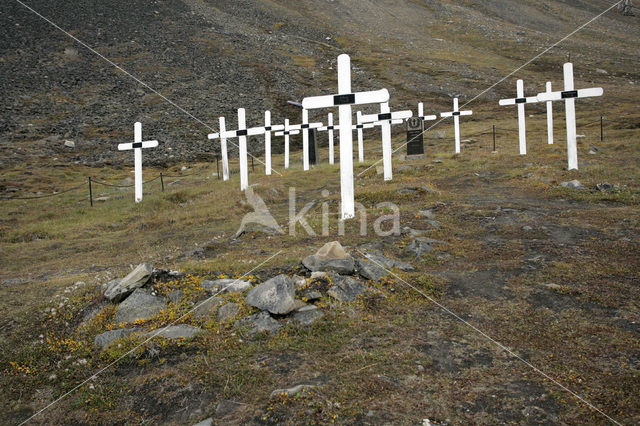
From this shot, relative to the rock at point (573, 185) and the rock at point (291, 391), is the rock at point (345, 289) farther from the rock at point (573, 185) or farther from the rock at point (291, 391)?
the rock at point (573, 185)

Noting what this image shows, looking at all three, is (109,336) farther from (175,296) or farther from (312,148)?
(312,148)

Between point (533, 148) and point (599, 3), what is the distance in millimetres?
131885

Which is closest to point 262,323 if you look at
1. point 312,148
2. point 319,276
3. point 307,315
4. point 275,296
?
point 275,296

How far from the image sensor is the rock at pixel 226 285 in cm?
579

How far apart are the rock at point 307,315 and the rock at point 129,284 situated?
2363 millimetres

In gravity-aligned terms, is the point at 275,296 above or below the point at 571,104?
below

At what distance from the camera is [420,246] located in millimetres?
7637

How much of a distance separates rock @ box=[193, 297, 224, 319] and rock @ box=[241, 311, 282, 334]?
535 millimetres

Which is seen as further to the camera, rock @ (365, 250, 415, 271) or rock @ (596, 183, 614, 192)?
rock @ (596, 183, 614, 192)

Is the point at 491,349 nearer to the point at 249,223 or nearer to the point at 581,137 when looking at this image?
the point at 249,223

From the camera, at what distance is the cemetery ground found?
3.55m

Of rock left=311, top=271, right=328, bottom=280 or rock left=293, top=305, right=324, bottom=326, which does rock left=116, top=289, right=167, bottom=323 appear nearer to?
rock left=293, top=305, right=324, bottom=326

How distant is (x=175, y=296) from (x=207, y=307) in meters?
0.67

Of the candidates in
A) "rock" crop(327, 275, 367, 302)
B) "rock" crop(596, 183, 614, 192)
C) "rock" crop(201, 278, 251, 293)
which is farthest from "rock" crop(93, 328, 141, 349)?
"rock" crop(596, 183, 614, 192)
